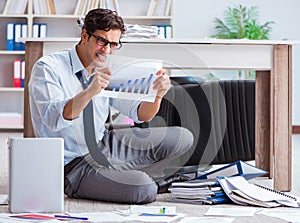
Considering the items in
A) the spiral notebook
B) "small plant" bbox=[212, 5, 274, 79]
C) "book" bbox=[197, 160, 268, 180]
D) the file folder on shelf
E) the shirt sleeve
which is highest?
"small plant" bbox=[212, 5, 274, 79]

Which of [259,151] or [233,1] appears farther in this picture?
[233,1]

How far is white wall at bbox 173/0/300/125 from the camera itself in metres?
5.97

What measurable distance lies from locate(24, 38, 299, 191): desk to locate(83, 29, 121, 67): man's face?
30 centimetres

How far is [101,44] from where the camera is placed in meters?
2.23

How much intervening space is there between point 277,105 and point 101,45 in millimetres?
819

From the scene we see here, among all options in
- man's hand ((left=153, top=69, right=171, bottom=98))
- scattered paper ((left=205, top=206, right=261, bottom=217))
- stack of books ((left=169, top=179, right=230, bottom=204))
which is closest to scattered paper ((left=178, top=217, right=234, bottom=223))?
scattered paper ((left=205, top=206, right=261, bottom=217))

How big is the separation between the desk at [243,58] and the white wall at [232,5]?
331cm

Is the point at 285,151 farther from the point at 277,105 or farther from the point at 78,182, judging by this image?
the point at 78,182

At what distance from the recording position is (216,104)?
3.08m

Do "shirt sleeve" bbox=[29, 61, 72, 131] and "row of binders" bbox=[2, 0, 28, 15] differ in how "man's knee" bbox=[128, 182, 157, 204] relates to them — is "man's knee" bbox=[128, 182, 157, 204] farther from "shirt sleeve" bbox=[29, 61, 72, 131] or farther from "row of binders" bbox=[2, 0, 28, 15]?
"row of binders" bbox=[2, 0, 28, 15]

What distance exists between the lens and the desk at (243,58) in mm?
2568

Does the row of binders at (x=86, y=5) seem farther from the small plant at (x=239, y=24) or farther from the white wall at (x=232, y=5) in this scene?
the small plant at (x=239, y=24)

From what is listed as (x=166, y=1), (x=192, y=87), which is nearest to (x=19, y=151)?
(x=192, y=87)

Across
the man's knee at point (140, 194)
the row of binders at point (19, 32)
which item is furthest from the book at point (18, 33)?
the man's knee at point (140, 194)
